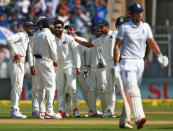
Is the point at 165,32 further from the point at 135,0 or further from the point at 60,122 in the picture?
the point at 60,122

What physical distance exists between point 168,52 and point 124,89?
13518 mm

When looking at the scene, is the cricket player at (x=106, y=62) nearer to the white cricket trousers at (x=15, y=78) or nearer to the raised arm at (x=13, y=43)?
the raised arm at (x=13, y=43)

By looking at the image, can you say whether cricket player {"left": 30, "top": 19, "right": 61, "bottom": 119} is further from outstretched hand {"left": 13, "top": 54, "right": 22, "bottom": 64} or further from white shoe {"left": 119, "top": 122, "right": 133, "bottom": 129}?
white shoe {"left": 119, "top": 122, "right": 133, "bottom": 129}

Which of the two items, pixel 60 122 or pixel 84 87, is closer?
pixel 60 122

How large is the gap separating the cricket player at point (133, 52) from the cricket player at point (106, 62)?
14.0 ft

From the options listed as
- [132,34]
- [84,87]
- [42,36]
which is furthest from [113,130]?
[84,87]

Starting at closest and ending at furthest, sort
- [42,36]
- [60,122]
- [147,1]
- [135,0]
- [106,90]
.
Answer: [60,122] < [42,36] < [106,90] < [135,0] < [147,1]

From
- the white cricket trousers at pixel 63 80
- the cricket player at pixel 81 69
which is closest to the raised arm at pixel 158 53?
the white cricket trousers at pixel 63 80

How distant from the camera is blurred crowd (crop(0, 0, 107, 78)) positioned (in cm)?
3012

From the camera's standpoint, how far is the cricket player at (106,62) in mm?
18266

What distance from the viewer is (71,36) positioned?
59.6 ft

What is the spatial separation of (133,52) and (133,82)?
2.12ft

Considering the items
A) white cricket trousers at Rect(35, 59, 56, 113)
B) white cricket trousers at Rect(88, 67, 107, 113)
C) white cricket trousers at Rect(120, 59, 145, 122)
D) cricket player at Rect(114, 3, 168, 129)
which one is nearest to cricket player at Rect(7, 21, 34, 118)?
white cricket trousers at Rect(35, 59, 56, 113)

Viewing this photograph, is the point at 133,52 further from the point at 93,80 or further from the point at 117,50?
the point at 93,80
